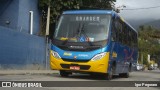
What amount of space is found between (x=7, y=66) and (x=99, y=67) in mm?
9801

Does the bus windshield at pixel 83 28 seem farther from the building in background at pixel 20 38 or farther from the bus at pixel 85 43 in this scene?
the building in background at pixel 20 38

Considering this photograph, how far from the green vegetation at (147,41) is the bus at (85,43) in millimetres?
84246

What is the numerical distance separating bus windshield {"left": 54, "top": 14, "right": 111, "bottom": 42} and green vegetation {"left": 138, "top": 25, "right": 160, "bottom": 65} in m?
84.4

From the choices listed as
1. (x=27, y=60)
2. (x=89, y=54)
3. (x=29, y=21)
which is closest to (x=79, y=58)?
(x=89, y=54)

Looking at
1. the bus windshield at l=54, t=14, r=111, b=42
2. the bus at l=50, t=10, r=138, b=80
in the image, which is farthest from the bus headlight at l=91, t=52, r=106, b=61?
the bus windshield at l=54, t=14, r=111, b=42

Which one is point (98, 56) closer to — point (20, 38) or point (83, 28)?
point (83, 28)

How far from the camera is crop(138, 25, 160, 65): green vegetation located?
4134 inches

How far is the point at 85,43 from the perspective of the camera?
1747cm

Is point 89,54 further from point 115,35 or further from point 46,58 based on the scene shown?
point 46,58

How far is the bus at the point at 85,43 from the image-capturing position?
17375 mm

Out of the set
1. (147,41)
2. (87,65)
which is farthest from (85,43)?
(147,41)

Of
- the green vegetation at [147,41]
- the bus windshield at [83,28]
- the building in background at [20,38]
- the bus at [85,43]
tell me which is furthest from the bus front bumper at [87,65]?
the green vegetation at [147,41]

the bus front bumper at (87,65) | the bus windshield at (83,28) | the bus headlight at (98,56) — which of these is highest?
the bus windshield at (83,28)

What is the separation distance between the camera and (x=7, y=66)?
25.6 metres
